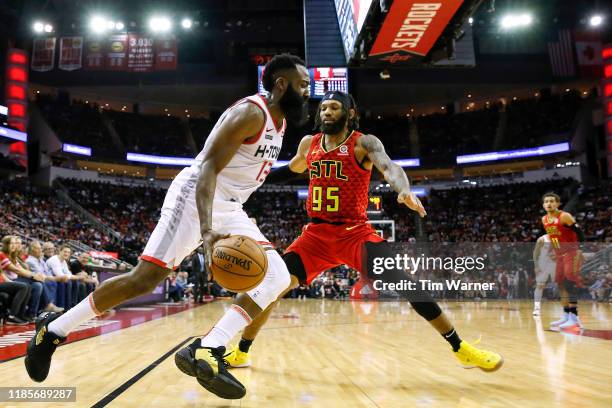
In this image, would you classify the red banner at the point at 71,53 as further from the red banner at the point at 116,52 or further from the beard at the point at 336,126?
the beard at the point at 336,126

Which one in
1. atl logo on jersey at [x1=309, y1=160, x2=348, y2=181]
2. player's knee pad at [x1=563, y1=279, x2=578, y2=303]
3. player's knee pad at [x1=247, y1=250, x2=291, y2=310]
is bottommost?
player's knee pad at [x1=563, y1=279, x2=578, y2=303]

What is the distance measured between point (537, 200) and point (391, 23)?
75.2ft

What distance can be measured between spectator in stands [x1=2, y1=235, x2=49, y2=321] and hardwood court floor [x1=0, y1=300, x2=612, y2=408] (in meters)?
2.11

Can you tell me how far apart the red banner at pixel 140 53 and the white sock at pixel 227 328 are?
24.9 m

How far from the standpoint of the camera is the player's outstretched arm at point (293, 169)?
3895 mm

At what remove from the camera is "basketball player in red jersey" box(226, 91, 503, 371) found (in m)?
3.70

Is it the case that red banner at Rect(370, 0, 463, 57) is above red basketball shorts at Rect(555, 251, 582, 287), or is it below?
above

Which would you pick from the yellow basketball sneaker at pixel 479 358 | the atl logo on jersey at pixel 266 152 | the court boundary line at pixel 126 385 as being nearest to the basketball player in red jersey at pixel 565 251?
the yellow basketball sneaker at pixel 479 358

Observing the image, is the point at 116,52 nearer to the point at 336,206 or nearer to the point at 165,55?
the point at 165,55

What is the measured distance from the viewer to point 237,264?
7.61 ft

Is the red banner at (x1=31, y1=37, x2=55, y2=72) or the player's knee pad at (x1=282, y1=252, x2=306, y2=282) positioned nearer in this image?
the player's knee pad at (x1=282, y1=252, x2=306, y2=282)

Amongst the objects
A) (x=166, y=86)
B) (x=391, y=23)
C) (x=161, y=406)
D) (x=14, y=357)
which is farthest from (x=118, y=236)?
(x=161, y=406)

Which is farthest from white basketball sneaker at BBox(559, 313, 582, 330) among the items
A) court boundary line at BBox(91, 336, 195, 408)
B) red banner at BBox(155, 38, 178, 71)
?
red banner at BBox(155, 38, 178, 71)

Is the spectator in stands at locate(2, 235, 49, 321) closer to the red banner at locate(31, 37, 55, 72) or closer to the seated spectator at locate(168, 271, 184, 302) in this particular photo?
the seated spectator at locate(168, 271, 184, 302)
